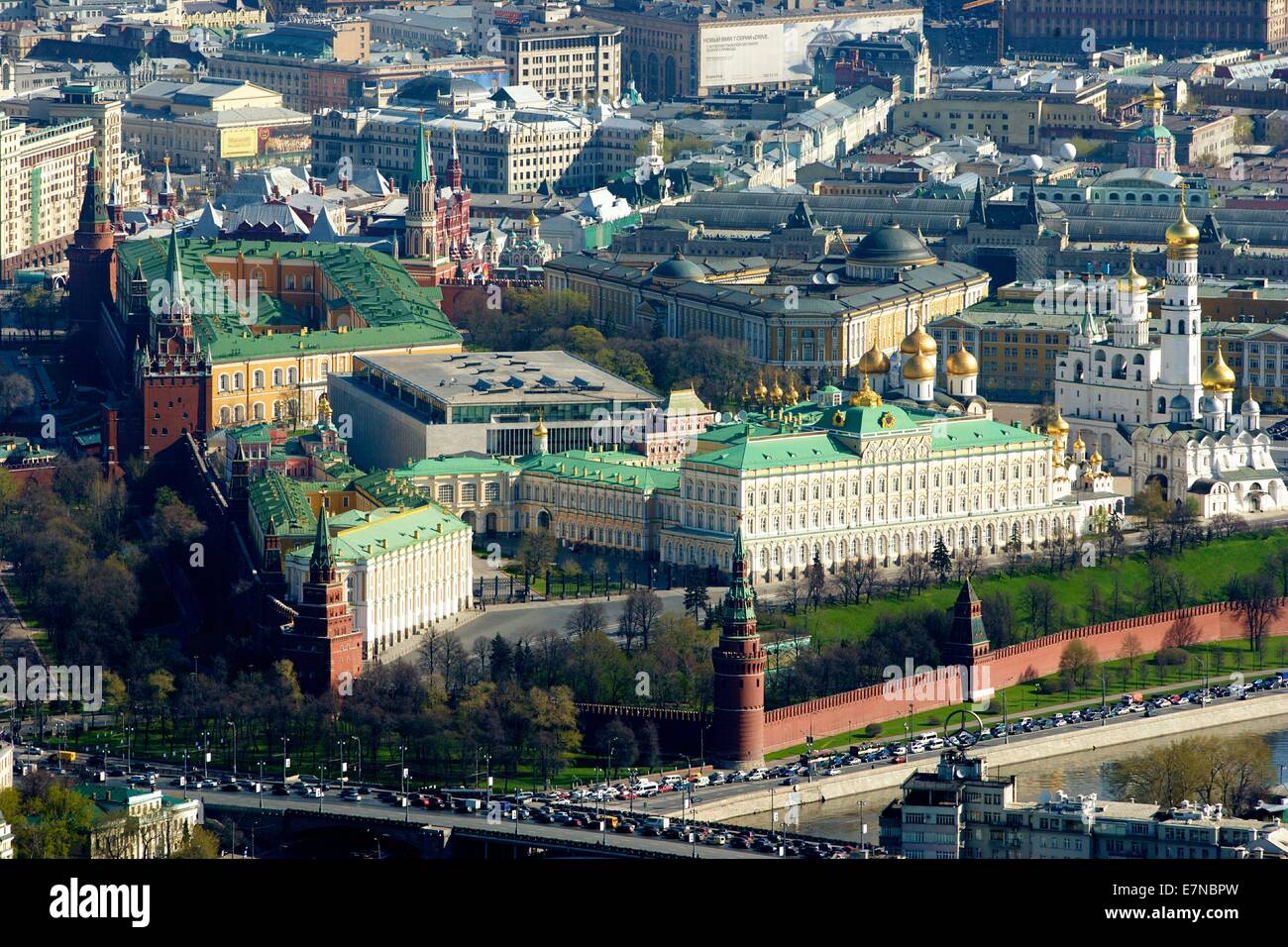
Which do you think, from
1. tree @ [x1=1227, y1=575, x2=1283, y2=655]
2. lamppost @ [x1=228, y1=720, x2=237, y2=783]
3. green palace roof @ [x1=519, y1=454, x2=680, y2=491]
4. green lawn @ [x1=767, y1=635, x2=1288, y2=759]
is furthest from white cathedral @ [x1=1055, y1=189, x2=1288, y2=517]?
lamppost @ [x1=228, y1=720, x2=237, y2=783]

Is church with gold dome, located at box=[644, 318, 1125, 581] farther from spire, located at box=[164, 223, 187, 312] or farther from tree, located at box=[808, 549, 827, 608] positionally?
spire, located at box=[164, 223, 187, 312]

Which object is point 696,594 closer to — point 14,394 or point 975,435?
point 975,435

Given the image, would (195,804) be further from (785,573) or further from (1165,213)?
(1165,213)

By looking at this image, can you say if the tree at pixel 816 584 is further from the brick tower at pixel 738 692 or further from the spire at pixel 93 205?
the spire at pixel 93 205

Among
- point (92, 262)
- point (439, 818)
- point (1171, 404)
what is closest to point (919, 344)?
point (1171, 404)

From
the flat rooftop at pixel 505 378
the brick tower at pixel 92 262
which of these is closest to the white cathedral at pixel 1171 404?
the flat rooftop at pixel 505 378
